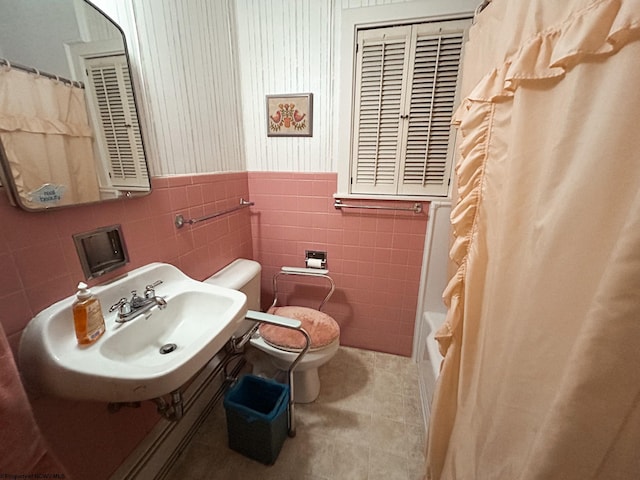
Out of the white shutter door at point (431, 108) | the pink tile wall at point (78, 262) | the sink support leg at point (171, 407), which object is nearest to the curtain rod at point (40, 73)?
the pink tile wall at point (78, 262)

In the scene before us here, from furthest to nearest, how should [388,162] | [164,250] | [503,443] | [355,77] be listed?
[388,162] → [355,77] → [164,250] → [503,443]

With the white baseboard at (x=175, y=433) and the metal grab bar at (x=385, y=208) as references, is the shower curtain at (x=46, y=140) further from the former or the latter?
the metal grab bar at (x=385, y=208)

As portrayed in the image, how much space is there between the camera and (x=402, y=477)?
3.60 feet

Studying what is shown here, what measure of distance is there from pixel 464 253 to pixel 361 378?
3.80ft

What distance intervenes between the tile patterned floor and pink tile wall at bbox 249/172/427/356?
0.33 m

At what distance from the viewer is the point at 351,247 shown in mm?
1645

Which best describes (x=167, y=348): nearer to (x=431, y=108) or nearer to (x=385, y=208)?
(x=385, y=208)

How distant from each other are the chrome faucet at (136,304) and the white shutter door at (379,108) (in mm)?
1165

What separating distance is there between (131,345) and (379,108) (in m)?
1.55

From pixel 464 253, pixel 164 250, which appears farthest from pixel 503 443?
pixel 164 250

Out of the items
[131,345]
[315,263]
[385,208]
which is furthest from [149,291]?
[385,208]

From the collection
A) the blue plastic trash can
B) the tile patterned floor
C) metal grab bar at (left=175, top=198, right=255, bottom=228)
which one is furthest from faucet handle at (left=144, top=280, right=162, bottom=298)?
the tile patterned floor

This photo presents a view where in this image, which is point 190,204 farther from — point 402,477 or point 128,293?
point 402,477

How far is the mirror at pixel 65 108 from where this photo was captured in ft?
2.03
